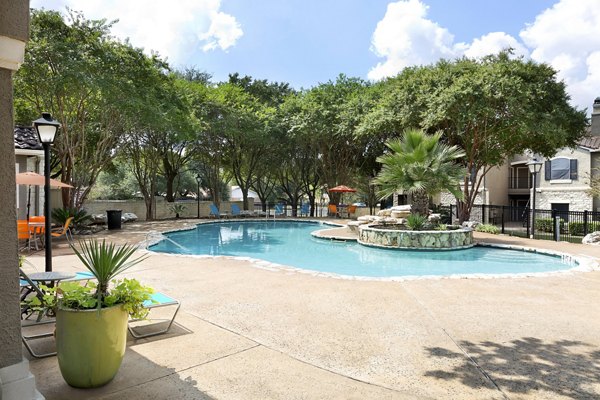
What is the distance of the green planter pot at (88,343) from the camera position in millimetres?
2861

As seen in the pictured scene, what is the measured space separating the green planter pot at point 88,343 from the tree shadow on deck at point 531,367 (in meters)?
2.65

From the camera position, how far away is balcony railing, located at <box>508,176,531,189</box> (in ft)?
92.8

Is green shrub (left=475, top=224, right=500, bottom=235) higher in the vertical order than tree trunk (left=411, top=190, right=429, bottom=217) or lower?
lower

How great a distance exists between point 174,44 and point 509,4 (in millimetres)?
15010

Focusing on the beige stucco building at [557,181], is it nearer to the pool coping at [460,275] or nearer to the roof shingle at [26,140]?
the pool coping at [460,275]

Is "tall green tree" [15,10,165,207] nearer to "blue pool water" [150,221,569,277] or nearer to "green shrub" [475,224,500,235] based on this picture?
"blue pool water" [150,221,569,277]

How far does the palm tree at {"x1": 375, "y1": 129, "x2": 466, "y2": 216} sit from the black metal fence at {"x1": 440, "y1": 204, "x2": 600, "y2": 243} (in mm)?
4603

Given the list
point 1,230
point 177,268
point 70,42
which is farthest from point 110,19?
point 1,230

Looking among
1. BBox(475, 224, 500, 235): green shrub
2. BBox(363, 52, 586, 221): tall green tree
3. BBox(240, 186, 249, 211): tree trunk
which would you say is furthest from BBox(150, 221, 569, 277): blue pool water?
BBox(240, 186, 249, 211): tree trunk

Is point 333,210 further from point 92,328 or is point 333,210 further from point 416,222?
point 92,328

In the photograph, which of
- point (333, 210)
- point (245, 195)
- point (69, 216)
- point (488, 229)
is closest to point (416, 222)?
point (488, 229)

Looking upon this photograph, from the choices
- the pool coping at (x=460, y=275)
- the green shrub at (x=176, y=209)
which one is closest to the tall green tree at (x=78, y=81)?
the pool coping at (x=460, y=275)

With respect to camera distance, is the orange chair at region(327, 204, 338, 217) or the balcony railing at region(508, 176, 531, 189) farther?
the balcony railing at region(508, 176, 531, 189)

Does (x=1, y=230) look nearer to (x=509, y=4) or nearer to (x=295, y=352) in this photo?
(x=295, y=352)
